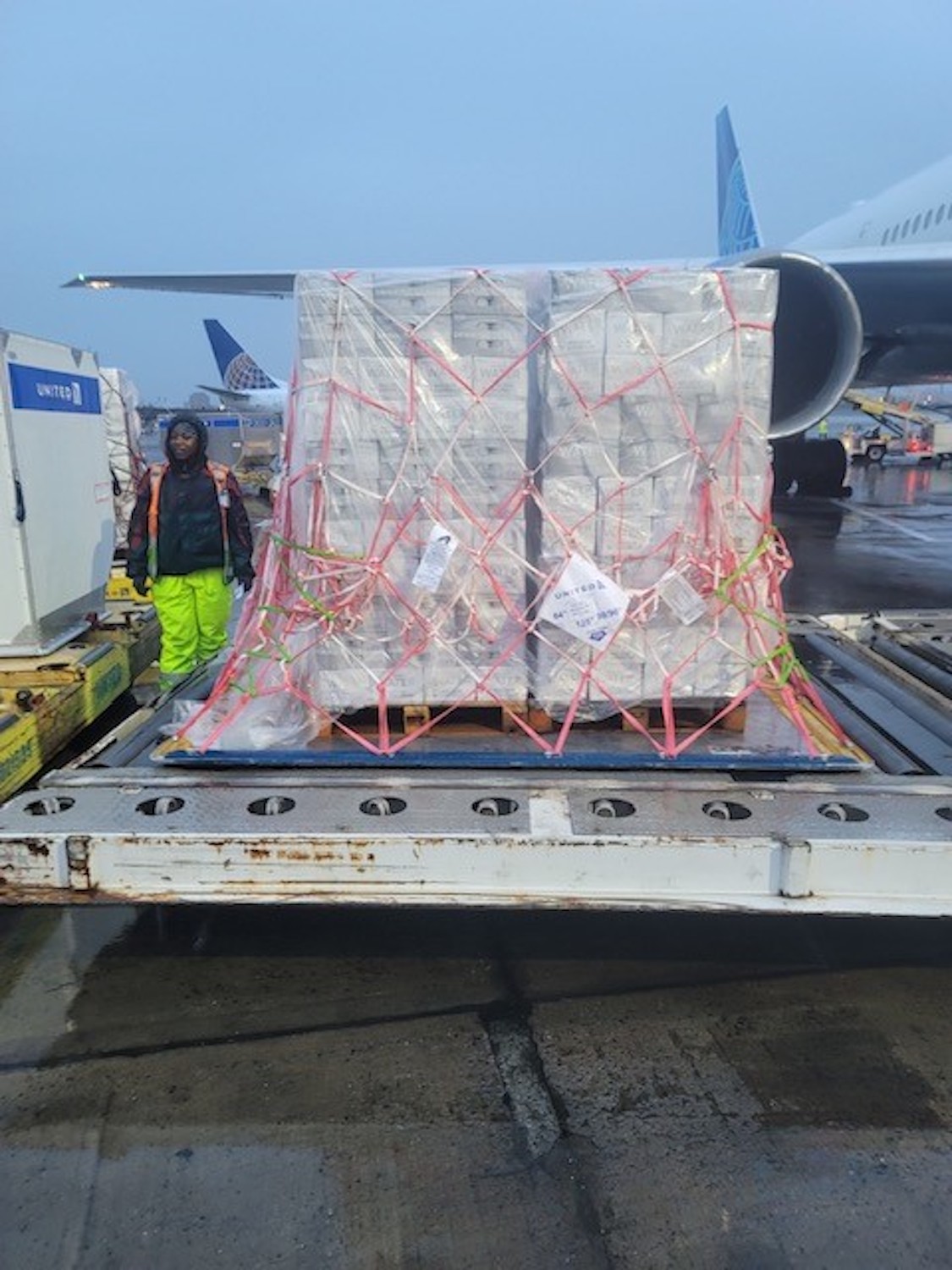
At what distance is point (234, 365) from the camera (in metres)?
49.7

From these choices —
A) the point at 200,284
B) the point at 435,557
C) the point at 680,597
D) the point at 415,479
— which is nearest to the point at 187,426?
the point at 415,479

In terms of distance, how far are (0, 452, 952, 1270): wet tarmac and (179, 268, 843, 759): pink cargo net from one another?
31.0 inches

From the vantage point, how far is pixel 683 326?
3031 mm

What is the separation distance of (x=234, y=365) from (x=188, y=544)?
48.4m

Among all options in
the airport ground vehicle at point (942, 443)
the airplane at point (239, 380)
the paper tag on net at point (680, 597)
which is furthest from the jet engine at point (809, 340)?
the airplane at point (239, 380)

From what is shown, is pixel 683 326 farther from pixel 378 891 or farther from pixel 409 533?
pixel 378 891

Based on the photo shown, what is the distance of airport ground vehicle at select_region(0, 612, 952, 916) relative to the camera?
8.10 feet

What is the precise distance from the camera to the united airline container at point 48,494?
4309mm

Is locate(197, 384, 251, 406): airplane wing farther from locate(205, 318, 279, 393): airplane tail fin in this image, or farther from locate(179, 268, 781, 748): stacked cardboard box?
locate(179, 268, 781, 748): stacked cardboard box

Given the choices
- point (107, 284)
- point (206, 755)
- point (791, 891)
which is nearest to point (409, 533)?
point (206, 755)

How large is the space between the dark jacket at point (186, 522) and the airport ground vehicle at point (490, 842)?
185cm

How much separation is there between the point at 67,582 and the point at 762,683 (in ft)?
11.6

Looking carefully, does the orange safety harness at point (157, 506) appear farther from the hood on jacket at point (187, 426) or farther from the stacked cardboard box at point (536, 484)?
the stacked cardboard box at point (536, 484)

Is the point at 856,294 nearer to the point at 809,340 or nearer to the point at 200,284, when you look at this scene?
the point at 809,340
